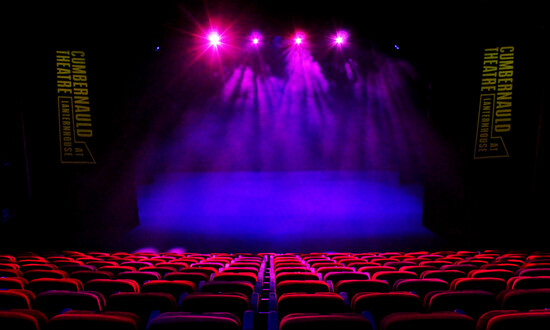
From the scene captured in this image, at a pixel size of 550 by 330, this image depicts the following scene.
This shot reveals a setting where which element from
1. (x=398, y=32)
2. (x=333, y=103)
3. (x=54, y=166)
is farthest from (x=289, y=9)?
(x=333, y=103)

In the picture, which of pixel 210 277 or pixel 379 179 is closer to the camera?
pixel 210 277

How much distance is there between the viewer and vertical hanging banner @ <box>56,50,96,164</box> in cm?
825

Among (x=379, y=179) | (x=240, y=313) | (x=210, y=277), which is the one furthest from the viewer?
(x=379, y=179)

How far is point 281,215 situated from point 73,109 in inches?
238

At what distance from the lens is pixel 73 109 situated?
8.40 meters

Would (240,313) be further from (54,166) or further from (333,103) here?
(333,103)

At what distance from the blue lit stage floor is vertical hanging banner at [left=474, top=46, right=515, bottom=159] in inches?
105

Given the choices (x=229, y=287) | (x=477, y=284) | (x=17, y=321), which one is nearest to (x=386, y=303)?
(x=477, y=284)

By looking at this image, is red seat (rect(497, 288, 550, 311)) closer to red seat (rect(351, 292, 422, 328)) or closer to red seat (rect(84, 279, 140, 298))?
red seat (rect(351, 292, 422, 328))

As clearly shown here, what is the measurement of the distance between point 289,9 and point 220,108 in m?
9.90

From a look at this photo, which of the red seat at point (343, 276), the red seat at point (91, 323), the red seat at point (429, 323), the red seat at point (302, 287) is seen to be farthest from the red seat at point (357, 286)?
the red seat at point (91, 323)

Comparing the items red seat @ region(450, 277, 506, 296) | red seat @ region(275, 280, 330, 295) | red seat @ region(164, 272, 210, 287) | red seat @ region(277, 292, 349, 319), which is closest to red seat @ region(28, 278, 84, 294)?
red seat @ region(164, 272, 210, 287)

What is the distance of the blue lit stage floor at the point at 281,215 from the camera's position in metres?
9.02

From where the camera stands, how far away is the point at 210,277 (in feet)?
13.7
